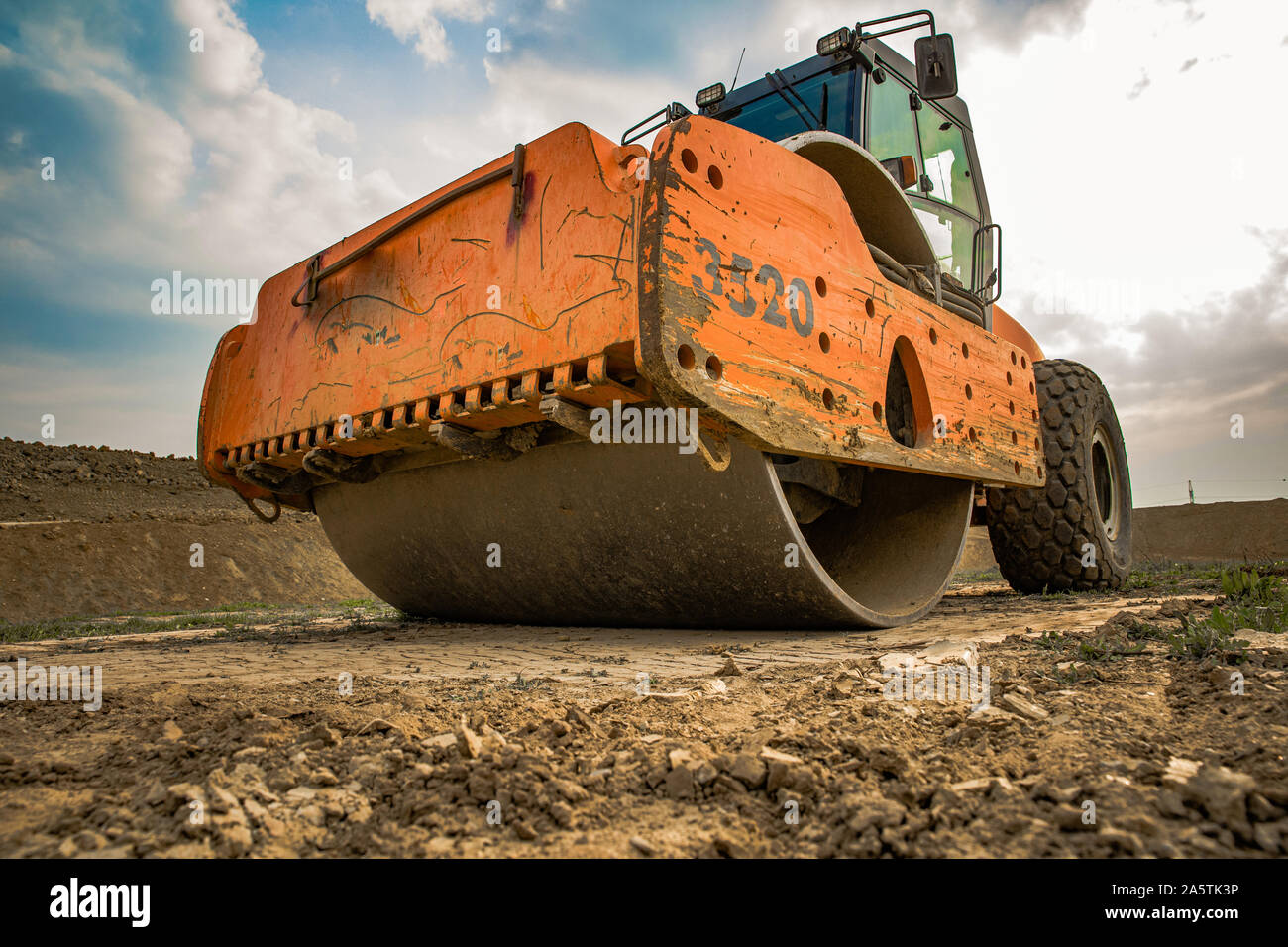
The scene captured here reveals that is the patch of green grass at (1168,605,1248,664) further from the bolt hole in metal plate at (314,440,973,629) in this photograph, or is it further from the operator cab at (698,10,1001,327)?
the operator cab at (698,10,1001,327)

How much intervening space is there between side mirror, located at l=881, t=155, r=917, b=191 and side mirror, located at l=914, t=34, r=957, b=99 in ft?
1.94

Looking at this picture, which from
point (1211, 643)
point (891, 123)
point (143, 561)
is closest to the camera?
point (1211, 643)

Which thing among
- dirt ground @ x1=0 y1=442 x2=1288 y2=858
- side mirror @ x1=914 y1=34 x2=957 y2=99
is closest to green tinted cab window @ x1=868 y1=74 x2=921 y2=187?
side mirror @ x1=914 y1=34 x2=957 y2=99

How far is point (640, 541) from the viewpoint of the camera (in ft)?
9.62

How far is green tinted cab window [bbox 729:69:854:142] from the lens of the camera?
13.0 ft

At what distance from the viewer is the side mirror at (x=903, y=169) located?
158 inches

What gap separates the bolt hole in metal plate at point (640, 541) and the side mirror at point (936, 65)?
5.87 feet

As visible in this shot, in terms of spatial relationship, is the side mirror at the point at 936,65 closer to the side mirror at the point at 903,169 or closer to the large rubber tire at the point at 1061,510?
the side mirror at the point at 903,169

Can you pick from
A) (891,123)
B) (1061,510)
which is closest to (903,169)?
(891,123)

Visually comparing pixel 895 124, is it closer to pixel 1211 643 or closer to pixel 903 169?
pixel 903 169

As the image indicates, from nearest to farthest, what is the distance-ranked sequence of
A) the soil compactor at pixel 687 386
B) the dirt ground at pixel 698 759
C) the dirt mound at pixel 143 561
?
1. the dirt ground at pixel 698 759
2. the soil compactor at pixel 687 386
3. the dirt mound at pixel 143 561

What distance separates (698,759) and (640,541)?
168 cm

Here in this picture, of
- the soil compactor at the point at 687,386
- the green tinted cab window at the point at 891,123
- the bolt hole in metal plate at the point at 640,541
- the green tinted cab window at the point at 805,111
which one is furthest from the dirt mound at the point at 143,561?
the green tinted cab window at the point at 891,123
